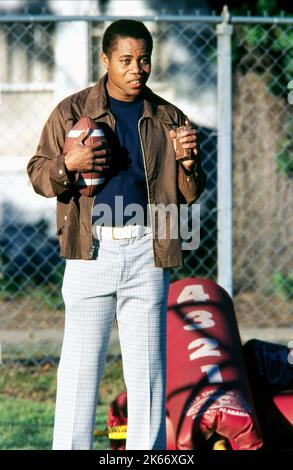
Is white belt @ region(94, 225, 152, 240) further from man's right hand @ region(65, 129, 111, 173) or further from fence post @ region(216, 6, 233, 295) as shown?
fence post @ region(216, 6, 233, 295)

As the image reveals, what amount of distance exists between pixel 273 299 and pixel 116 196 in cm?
542

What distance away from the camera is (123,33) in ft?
15.2

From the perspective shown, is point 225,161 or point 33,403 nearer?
point 33,403

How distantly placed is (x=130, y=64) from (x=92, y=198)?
1.93ft

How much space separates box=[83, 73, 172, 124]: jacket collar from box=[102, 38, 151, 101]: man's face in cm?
9

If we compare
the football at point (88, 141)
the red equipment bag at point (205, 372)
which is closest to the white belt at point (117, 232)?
the football at point (88, 141)

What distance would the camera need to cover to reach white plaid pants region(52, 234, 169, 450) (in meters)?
4.66

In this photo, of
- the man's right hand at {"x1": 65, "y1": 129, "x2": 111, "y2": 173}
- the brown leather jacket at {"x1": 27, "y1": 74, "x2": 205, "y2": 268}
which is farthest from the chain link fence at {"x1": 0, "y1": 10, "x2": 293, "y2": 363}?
the man's right hand at {"x1": 65, "y1": 129, "x2": 111, "y2": 173}

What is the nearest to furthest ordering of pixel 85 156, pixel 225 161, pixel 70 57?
1. pixel 85 156
2. pixel 225 161
3. pixel 70 57

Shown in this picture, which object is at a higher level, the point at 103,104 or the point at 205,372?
the point at 103,104

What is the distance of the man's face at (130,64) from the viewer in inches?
181

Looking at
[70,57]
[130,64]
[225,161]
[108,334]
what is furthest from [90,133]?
A: [70,57]

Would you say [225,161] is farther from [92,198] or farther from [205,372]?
[92,198]
